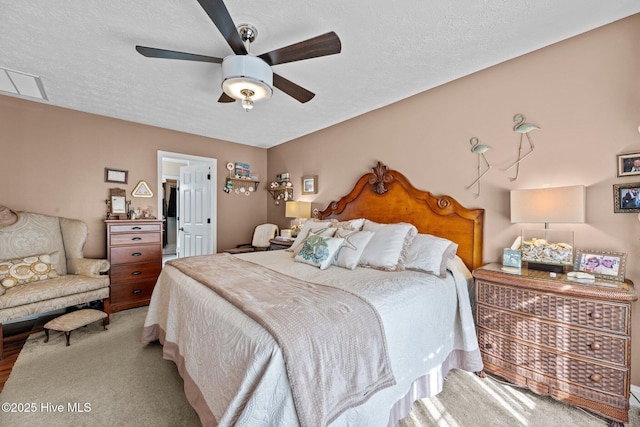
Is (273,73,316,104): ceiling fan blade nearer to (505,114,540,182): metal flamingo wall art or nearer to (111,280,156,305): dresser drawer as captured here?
(505,114,540,182): metal flamingo wall art

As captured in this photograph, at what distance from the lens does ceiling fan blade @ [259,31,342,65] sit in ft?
5.16

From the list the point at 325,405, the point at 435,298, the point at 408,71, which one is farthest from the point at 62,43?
the point at 435,298

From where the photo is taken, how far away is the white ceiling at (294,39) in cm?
169

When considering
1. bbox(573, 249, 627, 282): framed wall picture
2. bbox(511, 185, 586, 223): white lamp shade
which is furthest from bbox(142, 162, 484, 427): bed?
bbox(573, 249, 627, 282): framed wall picture

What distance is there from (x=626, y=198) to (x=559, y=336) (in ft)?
3.38

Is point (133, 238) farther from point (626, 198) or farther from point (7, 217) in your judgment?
point (626, 198)

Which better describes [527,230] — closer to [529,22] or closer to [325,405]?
[529,22]

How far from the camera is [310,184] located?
4.27 m

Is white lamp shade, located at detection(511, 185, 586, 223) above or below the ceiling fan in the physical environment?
below

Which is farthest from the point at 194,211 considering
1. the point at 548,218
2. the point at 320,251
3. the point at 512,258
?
A: the point at 548,218

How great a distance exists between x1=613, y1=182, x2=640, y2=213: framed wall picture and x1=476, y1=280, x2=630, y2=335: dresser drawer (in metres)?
0.68

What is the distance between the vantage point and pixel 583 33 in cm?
195

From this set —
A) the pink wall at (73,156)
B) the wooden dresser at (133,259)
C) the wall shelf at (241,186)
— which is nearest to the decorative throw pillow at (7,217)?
the pink wall at (73,156)

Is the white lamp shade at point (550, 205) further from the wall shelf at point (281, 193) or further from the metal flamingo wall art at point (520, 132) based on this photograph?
the wall shelf at point (281, 193)
